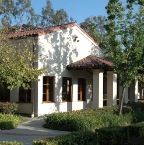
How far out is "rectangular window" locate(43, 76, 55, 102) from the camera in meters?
21.0

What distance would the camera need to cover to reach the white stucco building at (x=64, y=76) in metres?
20.5

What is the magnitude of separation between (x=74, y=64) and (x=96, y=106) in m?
3.12

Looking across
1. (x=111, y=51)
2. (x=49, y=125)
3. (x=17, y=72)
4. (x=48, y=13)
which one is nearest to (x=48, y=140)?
(x=17, y=72)

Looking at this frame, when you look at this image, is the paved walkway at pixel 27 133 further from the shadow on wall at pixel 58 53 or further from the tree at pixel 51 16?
the tree at pixel 51 16

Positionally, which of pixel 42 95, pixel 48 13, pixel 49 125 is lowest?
pixel 49 125

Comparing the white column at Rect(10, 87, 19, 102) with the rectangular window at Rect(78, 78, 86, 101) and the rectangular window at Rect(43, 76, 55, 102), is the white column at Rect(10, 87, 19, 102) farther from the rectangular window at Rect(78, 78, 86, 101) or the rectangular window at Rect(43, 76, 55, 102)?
the rectangular window at Rect(78, 78, 86, 101)

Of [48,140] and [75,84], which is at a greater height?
[75,84]

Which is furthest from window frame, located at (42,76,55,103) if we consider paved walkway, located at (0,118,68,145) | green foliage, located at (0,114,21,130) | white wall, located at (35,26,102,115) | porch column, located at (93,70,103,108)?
green foliage, located at (0,114,21,130)

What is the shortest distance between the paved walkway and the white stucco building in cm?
361

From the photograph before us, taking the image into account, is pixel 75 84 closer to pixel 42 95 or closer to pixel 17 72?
pixel 42 95

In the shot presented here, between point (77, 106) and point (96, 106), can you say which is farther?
point (77, 106)

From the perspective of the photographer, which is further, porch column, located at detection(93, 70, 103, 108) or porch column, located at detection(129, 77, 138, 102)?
porch column, located at detection(129, 77, 138, 102)

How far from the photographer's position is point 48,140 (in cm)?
934

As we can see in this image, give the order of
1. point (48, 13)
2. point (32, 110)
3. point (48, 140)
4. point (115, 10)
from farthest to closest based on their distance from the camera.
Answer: point (48, 13), point (32, 110), point (115, 10), point (48, 140)
